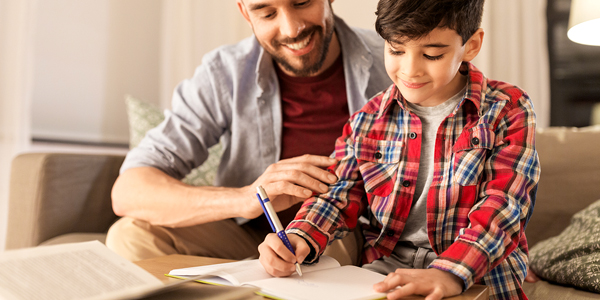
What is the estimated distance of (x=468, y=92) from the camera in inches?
34.8

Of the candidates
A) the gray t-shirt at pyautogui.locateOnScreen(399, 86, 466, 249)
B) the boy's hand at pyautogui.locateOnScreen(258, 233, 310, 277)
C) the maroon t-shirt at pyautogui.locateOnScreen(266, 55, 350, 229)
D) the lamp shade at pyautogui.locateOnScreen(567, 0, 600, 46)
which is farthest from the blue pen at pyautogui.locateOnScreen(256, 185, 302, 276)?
the lamp shade at pyautogui.locateOnScreen(567, 0, 600, 46)

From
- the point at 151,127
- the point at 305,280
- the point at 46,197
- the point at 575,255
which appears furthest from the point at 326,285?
the point at 151,127

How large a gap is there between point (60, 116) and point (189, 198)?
162 centimetres

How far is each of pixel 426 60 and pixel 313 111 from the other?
62 cm

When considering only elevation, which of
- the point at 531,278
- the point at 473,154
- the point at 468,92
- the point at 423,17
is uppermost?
the point at 423,17

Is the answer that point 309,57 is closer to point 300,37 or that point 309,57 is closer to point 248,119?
point 300,37

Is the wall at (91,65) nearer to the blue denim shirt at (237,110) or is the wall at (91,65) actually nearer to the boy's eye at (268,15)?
the blue denim shirt at (237,110)


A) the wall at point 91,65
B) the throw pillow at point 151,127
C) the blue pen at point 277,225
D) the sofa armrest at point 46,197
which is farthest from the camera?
the wall at point 91,65

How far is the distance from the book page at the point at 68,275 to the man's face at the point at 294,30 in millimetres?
771

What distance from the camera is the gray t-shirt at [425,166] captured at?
0.92m

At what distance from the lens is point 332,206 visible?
91 cm

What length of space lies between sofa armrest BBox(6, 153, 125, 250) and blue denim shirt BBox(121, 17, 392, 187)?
0.86ft

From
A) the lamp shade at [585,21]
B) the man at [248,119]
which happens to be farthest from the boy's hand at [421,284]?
the lamp shade at [585,21]

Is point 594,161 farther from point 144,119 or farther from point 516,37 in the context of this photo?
point 144,119
